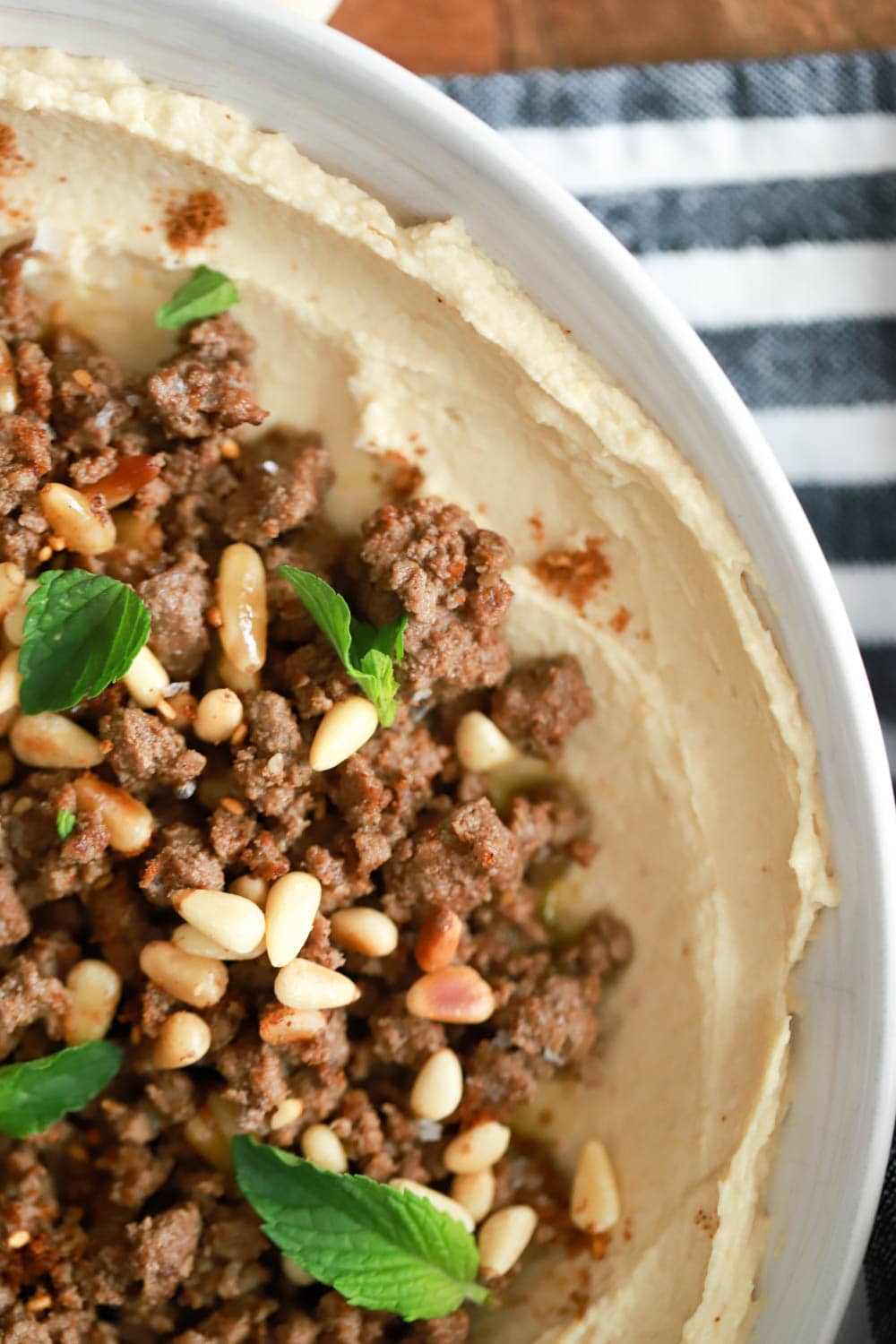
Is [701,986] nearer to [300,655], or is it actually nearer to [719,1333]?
[719,1333]

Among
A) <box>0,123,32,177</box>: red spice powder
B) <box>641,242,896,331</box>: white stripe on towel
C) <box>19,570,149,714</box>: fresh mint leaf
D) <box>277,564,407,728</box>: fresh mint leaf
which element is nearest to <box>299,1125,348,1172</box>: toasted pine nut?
<box>277,564,407,728</box>: fresh mint leaf

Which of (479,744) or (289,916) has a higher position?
(479,744)

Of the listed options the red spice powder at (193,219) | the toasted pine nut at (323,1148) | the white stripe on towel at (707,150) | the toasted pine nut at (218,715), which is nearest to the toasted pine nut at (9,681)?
the toasted pine nut at (218,715)

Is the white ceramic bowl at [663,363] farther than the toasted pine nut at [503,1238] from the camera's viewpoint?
No

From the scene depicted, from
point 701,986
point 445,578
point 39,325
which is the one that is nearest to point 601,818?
point 701,986

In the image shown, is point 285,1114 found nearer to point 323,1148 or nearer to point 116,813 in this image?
point 323,1148

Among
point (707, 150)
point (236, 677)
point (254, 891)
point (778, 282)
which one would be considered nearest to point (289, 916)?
point (254, 891)

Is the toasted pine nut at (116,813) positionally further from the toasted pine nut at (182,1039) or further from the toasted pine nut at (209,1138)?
the toasted pine nut at (209,1138)

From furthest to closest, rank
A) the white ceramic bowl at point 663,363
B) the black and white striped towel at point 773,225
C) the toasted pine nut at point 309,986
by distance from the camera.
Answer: the black and white striped towel at point 773,225 < the toasted pine nut at point 309,986 < the white ceramic bowl at point 663,363
